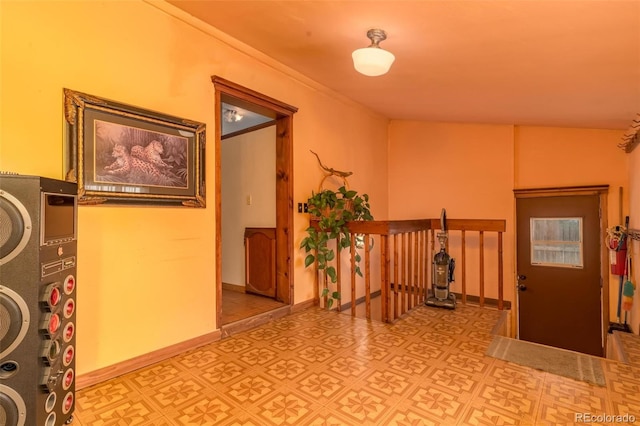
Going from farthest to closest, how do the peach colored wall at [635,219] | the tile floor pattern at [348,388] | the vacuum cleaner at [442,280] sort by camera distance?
the vacuum cleaner at [442,280] < the peach colored wall at [635,219] < the tile floor pattern at [348,388]

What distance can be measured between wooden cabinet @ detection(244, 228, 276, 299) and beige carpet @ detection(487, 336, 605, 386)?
219 centimetres

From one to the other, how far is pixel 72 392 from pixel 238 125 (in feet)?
10.9

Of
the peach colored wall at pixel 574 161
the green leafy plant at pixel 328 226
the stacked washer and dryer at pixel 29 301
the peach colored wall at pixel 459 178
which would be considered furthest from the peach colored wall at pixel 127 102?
the peach colored wall at pixel 574 161

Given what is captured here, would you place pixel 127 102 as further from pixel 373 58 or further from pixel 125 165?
pixel 373 58

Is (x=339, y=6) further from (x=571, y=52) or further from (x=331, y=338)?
(x=331, y=338)

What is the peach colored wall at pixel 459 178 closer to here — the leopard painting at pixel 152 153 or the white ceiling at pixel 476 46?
the white ceiling at pixel 476 46

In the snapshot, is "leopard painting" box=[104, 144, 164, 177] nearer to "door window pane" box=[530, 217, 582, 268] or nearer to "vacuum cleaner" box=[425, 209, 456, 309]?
"vacuum cleaner" box=[425, 209, 456, 309]

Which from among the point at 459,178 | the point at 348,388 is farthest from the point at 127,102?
the point at 459,178

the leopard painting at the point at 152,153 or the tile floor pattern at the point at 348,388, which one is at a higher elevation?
the leopard painting at the point at 152,153

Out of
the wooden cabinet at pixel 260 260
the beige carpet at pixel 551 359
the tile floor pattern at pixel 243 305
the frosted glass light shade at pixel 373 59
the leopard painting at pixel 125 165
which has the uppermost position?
the frosted glass light shade at pixel 373 59

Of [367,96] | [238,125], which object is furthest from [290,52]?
[238,125]

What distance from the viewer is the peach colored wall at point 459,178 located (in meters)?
4.21

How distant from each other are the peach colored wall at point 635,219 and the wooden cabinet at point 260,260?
12.0ft

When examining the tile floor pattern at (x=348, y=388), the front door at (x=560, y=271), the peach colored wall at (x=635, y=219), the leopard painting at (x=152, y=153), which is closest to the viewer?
the tile floor pattern at (x=348, y=388)
